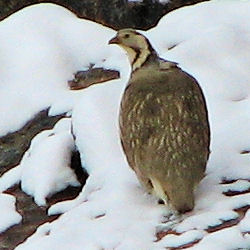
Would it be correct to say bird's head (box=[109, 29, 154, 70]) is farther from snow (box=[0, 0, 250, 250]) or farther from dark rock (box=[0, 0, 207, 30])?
dark rock (box=[0, 0, 207, 30])

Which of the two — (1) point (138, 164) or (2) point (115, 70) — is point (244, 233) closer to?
(1) point (138, 164)

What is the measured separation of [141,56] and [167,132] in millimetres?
467

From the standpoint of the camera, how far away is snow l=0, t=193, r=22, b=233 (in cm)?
644

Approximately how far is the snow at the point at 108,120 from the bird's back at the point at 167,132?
13cm

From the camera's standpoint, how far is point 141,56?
20.7 feet

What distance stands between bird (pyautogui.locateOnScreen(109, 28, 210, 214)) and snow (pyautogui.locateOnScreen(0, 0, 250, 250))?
0.11m

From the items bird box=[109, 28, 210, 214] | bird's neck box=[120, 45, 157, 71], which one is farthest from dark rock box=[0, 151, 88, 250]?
bird's neck box=[120, 45, 157, 71]

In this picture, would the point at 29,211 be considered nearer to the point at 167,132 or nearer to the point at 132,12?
the point at 167,132

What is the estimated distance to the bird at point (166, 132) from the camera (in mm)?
5934

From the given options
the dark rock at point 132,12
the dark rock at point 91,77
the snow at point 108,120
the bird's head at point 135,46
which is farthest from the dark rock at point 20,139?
the dark rock at point 132,12

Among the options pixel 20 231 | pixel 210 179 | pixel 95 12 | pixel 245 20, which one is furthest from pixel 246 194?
pixel 95 12

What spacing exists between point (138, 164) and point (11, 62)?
2188 mm

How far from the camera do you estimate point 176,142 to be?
602 centimetres

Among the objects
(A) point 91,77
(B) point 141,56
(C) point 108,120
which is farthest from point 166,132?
(A) point 91,77
